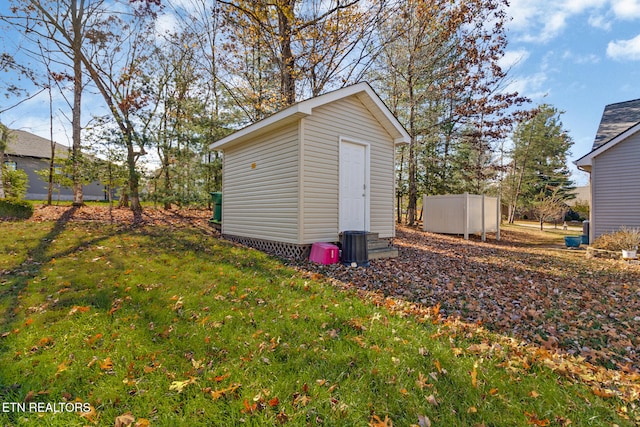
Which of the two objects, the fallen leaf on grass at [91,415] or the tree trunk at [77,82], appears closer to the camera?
the fallen leaf on grass at [91,415]

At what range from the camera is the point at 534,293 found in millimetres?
4617

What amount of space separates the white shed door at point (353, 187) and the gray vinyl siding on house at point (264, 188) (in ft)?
3.99

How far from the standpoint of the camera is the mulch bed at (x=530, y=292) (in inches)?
122

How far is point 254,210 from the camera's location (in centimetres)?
749

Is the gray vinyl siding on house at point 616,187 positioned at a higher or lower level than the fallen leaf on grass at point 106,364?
higher

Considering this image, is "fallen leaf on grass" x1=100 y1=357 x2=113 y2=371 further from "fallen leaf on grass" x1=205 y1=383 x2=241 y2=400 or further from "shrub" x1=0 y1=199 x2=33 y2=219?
"shrub" x1=0 y1=199 x2=33 y2=219

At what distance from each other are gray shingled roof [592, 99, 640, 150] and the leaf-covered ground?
5.78 m

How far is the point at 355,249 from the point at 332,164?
1.99m

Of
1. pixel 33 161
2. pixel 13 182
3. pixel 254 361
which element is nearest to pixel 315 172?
pixel 254 361

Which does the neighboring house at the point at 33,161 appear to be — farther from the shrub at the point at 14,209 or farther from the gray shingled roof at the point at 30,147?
the shrub at the point at 14,209

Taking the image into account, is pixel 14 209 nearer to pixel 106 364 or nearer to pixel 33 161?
pixel 106 364

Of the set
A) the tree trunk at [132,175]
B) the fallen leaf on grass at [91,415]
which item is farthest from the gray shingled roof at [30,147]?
the fallen leaf on grass at [91,415]

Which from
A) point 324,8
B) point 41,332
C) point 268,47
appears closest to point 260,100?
point 268,47

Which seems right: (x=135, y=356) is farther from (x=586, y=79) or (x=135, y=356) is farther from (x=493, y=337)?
(x=586, y=79)
